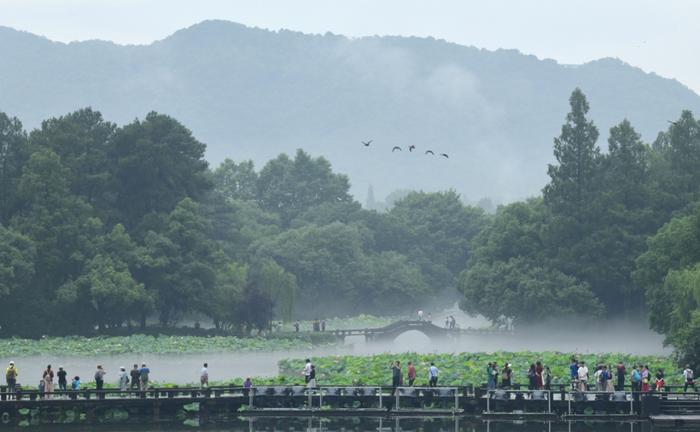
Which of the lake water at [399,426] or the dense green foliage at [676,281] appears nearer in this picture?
the lake water at [399,426]

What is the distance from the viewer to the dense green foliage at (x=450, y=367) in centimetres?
7869

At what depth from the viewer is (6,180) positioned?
436ft

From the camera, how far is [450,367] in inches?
3425

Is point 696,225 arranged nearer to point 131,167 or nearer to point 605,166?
point 605,166

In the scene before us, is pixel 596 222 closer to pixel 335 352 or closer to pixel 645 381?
pixel 335 352

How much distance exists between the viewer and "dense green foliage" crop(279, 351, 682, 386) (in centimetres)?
7869

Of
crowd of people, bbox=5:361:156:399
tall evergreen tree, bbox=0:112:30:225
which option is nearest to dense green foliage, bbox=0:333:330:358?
tall evergreen tree, bbox=0:112:30:225

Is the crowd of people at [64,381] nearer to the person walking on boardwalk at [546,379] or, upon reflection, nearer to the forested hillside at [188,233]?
the person walking on boardwalk at [546,379]

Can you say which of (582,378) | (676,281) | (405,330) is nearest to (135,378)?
(582,378)

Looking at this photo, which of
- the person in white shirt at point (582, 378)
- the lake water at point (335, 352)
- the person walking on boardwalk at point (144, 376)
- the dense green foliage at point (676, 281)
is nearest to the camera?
the person in white shirt at point (582, 378)

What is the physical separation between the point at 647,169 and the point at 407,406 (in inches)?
3115

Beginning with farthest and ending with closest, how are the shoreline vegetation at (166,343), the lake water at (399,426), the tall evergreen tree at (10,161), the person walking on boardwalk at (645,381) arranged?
1. the tall evergreen tree at (10,161)
2. the shoreline vegetation at (166,343)
3. the person walking on boardwalk at (645,381)
4. the lake water at (399,426)

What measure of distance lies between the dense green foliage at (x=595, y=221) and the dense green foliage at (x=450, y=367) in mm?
35763

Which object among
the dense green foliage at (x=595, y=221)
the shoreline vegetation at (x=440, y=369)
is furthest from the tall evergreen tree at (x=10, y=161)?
the dense green foliage at (x=595, y=221)
